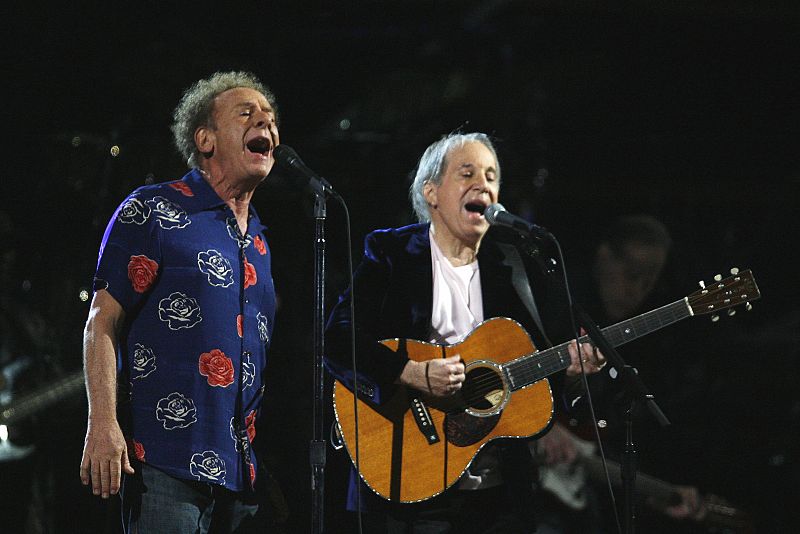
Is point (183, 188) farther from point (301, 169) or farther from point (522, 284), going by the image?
point (522, 284)

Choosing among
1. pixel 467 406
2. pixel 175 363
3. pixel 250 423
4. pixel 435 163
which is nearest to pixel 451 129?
pixel 435 163

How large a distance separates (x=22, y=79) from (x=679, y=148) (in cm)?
458

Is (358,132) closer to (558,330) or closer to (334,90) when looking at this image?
(334,90)

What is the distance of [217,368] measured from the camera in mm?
2643

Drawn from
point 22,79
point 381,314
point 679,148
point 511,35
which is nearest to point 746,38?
point 679,148

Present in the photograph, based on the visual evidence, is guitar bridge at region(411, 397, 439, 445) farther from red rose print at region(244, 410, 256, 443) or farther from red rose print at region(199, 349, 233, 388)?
red rose print at region(199, 349, 233, 388)

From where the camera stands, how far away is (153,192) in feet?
9.10

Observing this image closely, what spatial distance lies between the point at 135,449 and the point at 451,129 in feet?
11.4

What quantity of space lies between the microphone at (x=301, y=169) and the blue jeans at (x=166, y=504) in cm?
97

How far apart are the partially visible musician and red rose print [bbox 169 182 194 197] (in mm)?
763

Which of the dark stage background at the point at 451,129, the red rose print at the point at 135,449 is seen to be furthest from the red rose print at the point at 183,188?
the dark stage background at the point at 451,129

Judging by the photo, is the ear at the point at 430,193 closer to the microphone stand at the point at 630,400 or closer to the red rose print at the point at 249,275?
the microphone stand at the point at 630,400

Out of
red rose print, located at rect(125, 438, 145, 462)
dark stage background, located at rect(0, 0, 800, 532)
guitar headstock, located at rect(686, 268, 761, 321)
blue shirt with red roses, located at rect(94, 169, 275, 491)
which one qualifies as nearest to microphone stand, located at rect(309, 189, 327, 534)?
blue shirt with red roses, located at rect(94, 169, 275, 491)

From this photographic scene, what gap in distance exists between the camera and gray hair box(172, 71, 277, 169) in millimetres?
3184
